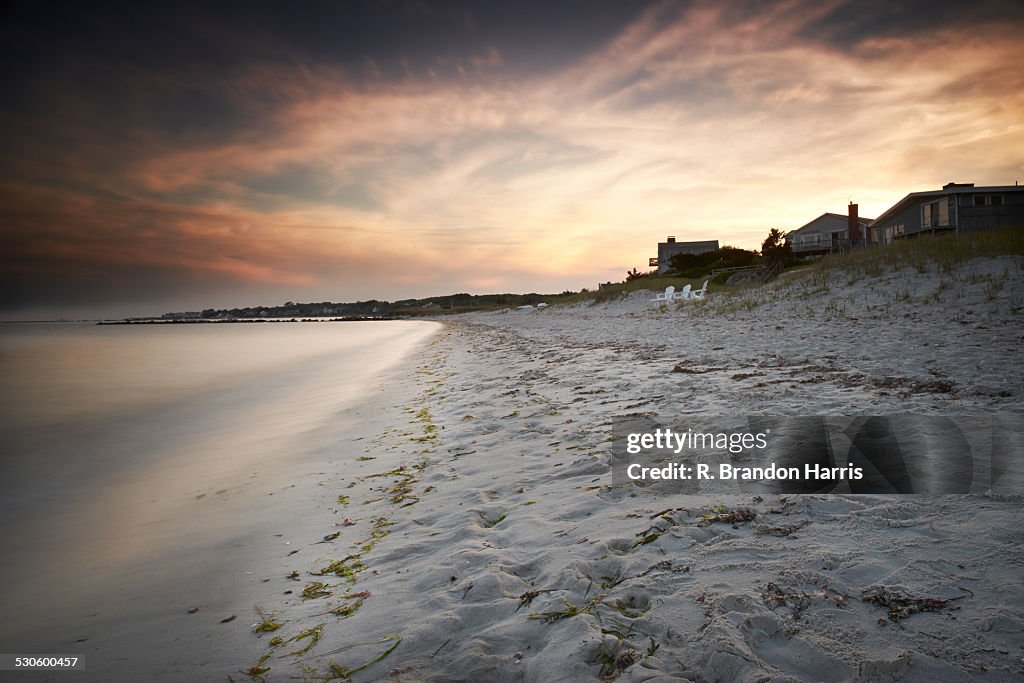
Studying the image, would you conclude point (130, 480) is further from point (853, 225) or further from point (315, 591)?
point (853, 225)

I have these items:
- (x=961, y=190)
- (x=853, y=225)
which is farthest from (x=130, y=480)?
(x=853, y=225)

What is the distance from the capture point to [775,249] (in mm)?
36625

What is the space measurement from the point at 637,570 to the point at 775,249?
131 feet

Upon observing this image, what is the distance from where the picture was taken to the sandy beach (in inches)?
73.8

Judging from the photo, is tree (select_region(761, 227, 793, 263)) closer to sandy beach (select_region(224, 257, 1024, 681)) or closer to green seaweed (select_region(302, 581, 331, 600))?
sandy beach (select_region(224, 257, 1024, 681))

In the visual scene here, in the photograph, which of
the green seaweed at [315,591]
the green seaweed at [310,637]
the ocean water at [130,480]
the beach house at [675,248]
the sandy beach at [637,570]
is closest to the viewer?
the sandy beach at [637,570]

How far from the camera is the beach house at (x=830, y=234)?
1666 inches

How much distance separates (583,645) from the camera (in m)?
2.04

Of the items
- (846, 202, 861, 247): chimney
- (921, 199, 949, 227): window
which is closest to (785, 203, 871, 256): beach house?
(846, 202, 861, 247): chimney

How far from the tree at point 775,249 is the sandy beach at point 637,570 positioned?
33716 mm

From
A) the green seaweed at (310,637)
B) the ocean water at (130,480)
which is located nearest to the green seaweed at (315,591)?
the green seaweed at (310,637)

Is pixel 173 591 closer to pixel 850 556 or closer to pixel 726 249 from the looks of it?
pixel 850 556

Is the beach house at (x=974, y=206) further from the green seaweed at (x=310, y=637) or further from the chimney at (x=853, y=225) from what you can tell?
the green seaweed at (x=310, y=637)

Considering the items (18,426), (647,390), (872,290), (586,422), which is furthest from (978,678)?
(872,290)
